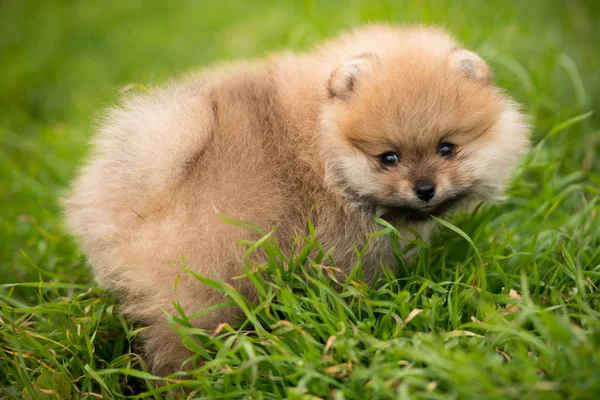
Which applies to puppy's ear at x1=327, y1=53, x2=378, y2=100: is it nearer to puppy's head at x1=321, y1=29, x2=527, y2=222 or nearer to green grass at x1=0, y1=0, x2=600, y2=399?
puppy's head at x1=321, y1=29, x2=527, y2=222

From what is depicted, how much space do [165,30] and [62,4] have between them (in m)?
1.66

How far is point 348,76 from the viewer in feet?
8.92

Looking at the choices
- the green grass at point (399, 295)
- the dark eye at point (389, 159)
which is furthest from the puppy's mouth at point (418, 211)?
the dark eye at point (389, 159)

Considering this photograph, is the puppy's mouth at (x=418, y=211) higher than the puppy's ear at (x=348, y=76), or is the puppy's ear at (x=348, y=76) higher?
the puppy's ear at (x=348, y=76)

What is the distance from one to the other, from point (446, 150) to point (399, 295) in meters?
0.73

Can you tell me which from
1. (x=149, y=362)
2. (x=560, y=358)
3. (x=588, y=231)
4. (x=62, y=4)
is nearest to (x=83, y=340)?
(x=149, y=362)

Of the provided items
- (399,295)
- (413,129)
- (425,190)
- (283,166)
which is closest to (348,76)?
(413,129)

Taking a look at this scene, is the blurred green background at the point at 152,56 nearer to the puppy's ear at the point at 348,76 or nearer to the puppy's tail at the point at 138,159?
the puppy's tail at the point at 138,159

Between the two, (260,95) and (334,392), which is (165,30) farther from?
(334,392)

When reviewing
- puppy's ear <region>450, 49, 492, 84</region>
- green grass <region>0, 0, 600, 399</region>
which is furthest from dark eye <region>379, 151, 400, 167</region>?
puppy's ear <region>450, 49, 492, 84</region>

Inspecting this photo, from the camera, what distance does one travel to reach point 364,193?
2701mm

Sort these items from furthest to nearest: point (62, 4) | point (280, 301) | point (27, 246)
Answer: point (62, 4), point (27, 246), point (280, 301)

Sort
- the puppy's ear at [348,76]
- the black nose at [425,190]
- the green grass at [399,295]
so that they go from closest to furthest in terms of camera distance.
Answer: the green grass at [399,295] < the black nose at [425,190] < the puppy's ear at [348,76]

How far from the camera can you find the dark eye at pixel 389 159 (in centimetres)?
265
